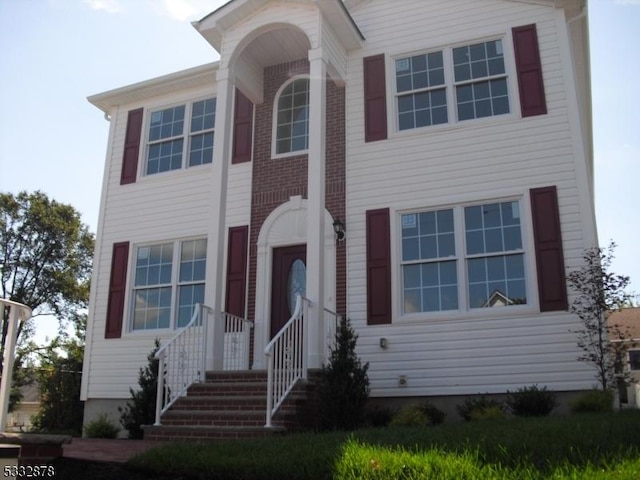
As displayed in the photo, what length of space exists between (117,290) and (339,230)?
471 centimetres

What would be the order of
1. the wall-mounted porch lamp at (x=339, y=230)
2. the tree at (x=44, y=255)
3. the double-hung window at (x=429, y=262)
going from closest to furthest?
the double-hung window at (x=429, y=262) < the wall-mounted porch lamp at (x=339, y=230) < the tree at (x=44, y=255)

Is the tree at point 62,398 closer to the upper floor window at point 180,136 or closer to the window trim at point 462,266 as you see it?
the upper floor window at point 180,136

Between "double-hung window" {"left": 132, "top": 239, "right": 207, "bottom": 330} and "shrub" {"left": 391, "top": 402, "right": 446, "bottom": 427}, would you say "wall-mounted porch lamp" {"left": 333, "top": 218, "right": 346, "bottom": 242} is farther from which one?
"shrub" {"left": 391, "top": 402, "right": 446, "bottom": 427}

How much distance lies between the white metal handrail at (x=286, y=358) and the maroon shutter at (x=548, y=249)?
3403 millimetres

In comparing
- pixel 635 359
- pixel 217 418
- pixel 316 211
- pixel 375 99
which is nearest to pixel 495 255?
pixel 316 211

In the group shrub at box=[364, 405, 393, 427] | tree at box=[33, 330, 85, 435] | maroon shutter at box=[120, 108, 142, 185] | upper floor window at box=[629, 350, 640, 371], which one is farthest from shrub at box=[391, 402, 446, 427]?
upper floor window at box=[629, 350, 640, 371]

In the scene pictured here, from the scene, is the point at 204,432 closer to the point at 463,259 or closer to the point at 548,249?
the point at 463,259

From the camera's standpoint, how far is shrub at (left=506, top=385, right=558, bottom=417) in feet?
26.9

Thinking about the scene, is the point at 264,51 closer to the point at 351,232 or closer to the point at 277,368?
the point at 351,232

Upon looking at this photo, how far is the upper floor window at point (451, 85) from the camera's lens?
1024 cm

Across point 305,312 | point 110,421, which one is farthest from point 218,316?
point 110,421

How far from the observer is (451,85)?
10453mm

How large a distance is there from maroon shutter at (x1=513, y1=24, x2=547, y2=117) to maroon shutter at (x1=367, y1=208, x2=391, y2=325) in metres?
2.79

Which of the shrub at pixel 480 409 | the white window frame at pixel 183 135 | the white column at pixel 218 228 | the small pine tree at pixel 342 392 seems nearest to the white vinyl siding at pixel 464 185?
the shrub at pixel 480 409
